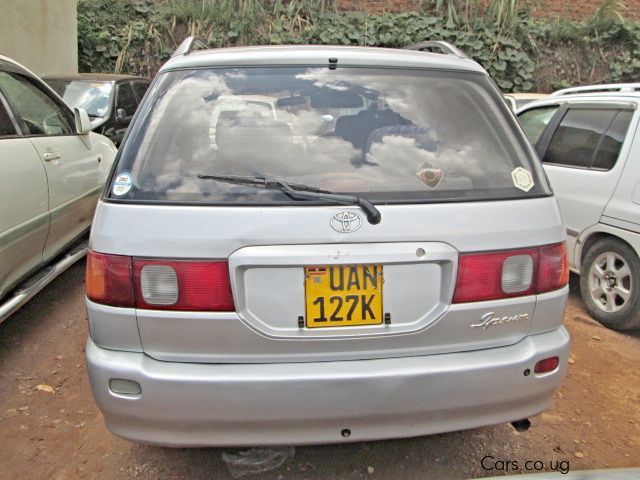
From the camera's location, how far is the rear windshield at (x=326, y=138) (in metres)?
1.92

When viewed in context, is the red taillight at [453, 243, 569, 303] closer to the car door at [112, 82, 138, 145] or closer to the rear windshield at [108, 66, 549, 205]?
the rear windshield at [108, 66, 549, 205]

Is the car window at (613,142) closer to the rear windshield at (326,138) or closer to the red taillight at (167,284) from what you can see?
the rear windshield at (326,138)

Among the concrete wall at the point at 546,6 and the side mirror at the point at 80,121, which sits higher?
the concrete wall at the point at 546,6

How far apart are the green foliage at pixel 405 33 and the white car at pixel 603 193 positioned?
7798 mm

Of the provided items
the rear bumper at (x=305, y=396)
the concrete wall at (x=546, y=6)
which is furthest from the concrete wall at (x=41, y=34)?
the rear bumper at (x=305, y=396)

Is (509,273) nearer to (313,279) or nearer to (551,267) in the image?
(551,267)

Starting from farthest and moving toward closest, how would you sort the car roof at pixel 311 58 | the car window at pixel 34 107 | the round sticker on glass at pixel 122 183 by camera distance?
the car window at pixel 34 107, the car roof at pixel 311 58, the round sticker on glass at pixel 122 183

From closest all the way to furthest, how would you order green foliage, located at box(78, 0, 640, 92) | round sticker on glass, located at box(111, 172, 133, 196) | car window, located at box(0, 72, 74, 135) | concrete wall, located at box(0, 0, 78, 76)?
round sticker on glass, located at box(111, 172, 133, 196), car window, located at box(0, 72, 74, 135), concrete wall, located at box(0, 0, 78, 76), green foliage, located at box(78, 0, 640, 92)

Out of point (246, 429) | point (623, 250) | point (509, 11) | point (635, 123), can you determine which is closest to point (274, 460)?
point (246, 429)

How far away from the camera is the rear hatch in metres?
1.80

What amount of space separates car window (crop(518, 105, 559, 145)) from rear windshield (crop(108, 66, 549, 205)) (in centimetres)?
295

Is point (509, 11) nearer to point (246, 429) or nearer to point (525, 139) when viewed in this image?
point (525, 139)

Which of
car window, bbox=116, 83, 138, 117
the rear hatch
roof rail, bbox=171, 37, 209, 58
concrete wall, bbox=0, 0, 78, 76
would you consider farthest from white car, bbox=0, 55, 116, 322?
concrete wall, bbox=0, 0, 78, 76

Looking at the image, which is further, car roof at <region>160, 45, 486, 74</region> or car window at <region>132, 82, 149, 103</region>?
car window at <region>132, 82, 149, 103</region>
